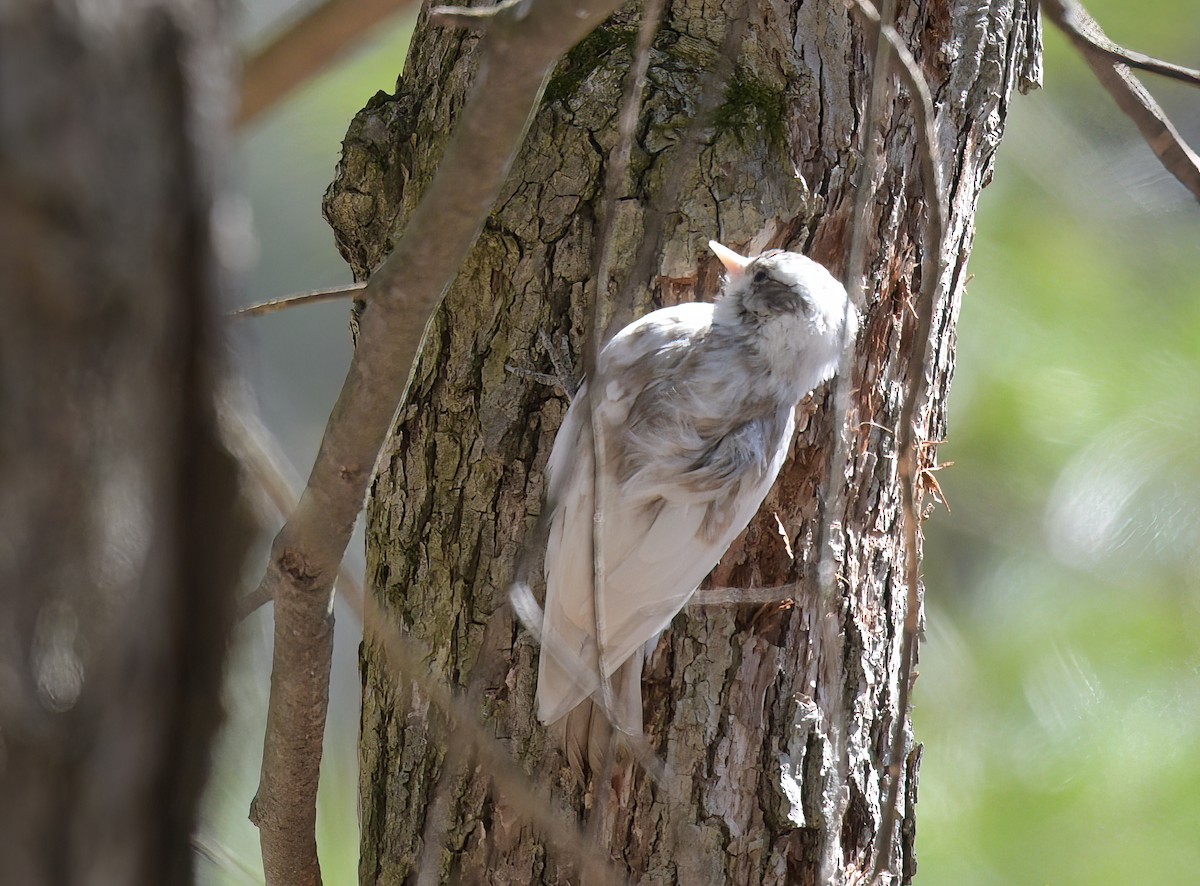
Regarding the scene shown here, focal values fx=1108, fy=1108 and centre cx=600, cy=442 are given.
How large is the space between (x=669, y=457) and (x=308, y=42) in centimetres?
126

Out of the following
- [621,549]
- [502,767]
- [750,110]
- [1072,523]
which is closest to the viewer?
[502,767]

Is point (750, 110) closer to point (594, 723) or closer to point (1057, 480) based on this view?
point (594, 723)

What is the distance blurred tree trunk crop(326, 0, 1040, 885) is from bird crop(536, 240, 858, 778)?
5cm

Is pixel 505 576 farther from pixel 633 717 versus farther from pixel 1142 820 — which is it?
pixel 1142 820

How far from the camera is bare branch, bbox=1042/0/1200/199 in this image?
154 centimetres

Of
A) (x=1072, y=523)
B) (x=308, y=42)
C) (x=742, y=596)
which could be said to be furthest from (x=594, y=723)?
(x=1072, y=523)

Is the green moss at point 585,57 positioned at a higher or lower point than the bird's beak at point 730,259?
higher

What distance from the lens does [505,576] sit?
1.96 metres

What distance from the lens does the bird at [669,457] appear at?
1953 millimetres

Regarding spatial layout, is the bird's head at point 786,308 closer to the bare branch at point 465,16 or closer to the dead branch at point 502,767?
the bare branch at point 465,16

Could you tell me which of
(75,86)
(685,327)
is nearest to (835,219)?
(685,327)

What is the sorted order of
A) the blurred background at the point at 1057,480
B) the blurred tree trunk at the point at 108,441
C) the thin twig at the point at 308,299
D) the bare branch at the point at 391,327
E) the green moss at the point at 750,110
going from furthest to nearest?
the blurred background at the point at 1057,480
the green moss at the point at 750,110
the thin twig at the point at 308,299
the bare branch at the point at 391,327
the blurred tree trunk at the point at 108,441

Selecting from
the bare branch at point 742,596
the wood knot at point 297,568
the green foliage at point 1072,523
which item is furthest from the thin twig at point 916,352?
the green foliage at point 1072,523

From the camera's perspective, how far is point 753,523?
83.0 inches
